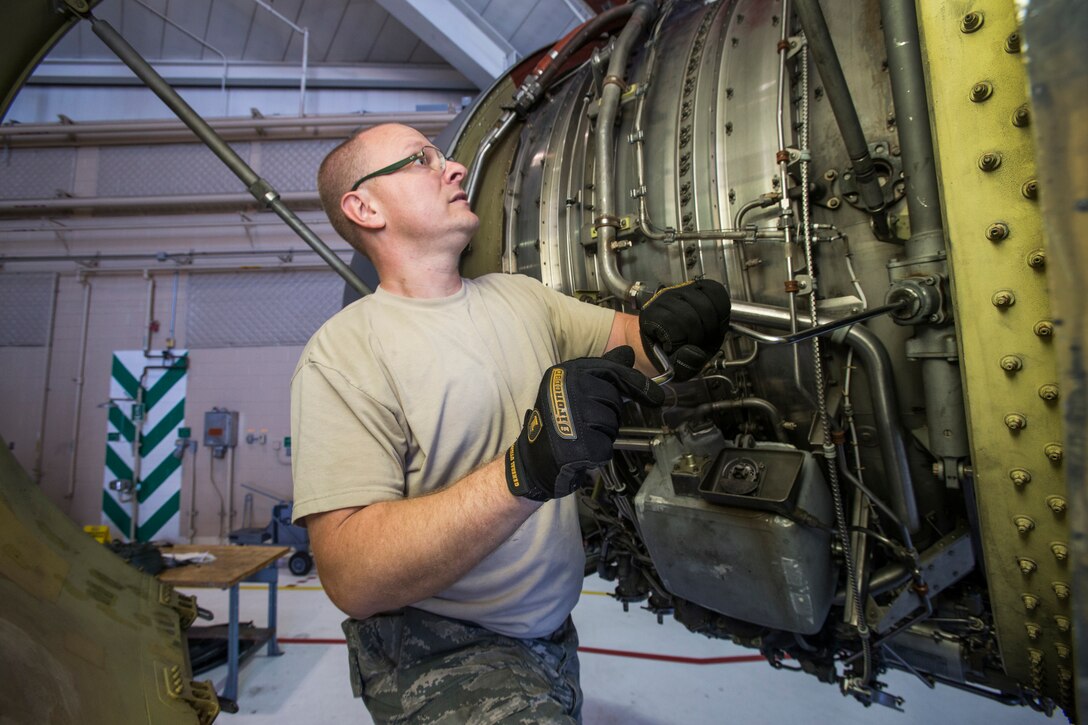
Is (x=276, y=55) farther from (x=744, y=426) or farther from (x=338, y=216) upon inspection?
(x=744, y=426)

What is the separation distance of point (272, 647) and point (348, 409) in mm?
3068

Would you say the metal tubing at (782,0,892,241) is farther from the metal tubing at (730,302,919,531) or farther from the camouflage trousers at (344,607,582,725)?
the camouflage trousers at (344,607,582,725)

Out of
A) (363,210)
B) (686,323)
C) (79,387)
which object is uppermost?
(363,210)

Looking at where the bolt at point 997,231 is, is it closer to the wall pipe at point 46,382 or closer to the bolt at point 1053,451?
the bolt at point 1053,451

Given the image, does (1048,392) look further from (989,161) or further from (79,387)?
(79,387)

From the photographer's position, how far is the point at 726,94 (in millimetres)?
1609

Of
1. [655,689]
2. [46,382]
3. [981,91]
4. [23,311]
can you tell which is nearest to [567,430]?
[981,91]

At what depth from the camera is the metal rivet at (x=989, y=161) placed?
Answer: 911mm

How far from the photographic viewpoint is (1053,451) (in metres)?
0.92

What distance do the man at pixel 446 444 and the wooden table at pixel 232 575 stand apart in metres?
1.98

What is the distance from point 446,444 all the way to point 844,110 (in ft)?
3.59

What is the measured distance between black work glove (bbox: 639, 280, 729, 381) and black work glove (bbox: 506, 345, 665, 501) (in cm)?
29

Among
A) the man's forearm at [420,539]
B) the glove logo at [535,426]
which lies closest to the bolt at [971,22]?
the glove logo at [535,426]

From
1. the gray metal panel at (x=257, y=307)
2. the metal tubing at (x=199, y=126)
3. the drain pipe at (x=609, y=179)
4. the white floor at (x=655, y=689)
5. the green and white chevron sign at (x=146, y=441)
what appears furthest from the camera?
the gray metal panel at (x=257, y=307)
